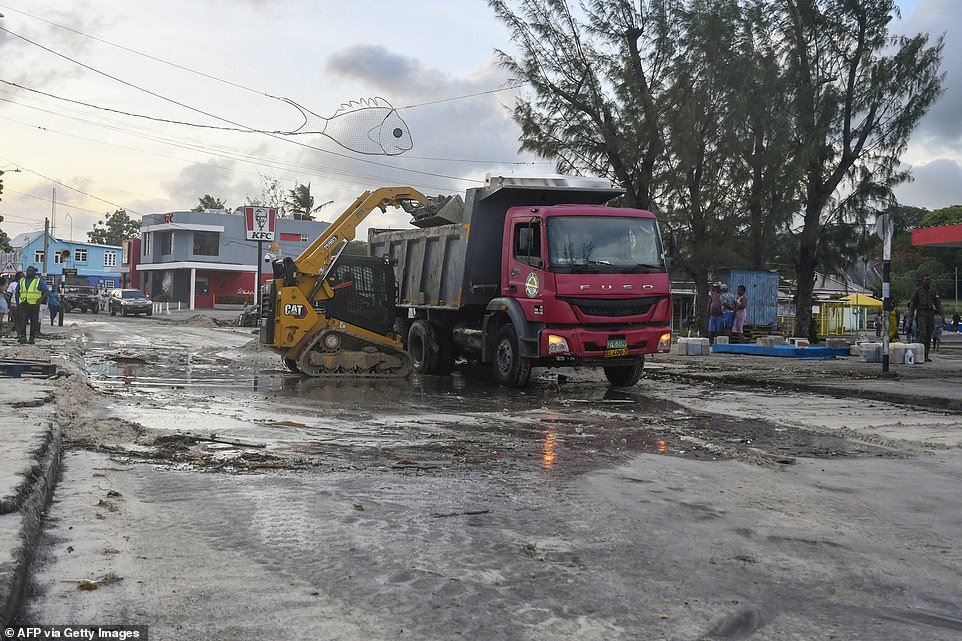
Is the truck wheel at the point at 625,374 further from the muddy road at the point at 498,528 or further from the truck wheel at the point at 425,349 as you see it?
the muddy road at the point at 498,528

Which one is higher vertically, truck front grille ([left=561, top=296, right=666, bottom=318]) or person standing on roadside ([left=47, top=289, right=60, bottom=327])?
person standing on roadside ([left=47, top=289, right=60, bottom=327])

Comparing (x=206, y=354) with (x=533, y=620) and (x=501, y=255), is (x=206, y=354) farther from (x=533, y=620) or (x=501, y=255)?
(x=533, y=620)

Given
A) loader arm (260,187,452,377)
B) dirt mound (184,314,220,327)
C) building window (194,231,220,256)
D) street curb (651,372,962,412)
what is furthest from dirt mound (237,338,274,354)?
building window (194,231,220,256)

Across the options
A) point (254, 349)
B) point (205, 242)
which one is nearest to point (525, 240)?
point (254, 349)

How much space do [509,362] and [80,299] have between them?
52.0m

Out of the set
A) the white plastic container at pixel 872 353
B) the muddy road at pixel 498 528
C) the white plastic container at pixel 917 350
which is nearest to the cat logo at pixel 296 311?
the muddy road at pixel 498 528

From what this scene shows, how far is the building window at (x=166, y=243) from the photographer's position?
80688 millimetres

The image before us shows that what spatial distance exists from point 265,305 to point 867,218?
20059 mm

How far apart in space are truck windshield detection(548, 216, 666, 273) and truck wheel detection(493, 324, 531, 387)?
151cm

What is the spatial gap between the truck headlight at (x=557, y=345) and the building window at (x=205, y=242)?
227 ft

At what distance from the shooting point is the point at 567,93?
29781 millimetres

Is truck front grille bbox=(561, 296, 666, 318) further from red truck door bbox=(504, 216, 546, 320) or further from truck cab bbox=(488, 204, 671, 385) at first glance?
red truck door bbox=(504, 216, 546, 320)

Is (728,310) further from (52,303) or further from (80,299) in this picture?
(80,299)

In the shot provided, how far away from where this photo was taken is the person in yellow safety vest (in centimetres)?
2375
